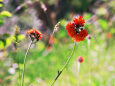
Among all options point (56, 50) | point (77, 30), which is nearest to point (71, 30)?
point (77, 30)

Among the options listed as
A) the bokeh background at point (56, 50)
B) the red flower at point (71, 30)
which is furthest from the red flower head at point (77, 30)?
the bokeh background at point (56, 50)

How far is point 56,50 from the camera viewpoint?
348 cm

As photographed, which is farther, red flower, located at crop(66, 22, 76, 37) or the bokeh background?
the bokeh background

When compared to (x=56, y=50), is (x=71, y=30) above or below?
below

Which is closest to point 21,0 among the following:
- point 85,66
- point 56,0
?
point 56,0

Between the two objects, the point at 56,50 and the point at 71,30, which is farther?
the point at 56,50

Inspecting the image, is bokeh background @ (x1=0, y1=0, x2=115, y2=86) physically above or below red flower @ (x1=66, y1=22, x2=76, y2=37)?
above

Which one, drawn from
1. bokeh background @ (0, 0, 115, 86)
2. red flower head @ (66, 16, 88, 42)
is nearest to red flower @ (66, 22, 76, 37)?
red flower head @ (66, 16, 88, 42)

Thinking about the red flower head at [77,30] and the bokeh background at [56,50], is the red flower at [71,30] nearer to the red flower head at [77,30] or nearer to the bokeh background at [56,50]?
the red flower head at [77,30]

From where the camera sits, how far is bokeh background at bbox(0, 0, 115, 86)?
254 cm

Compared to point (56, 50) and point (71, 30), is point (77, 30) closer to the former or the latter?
point (71, 30)

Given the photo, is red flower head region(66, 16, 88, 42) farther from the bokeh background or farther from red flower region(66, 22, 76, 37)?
the bokeh background

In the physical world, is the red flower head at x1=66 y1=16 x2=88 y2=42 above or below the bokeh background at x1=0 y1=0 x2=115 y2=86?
below

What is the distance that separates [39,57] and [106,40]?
1074 millimetres
